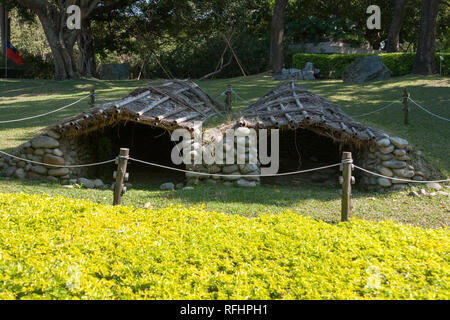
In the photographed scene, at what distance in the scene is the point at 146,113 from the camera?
367 inches

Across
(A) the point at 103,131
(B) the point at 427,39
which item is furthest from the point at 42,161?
(B) the point at 427,39

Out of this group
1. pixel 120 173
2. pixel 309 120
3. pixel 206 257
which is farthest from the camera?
pixel 309 120

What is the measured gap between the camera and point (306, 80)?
70.6 feet

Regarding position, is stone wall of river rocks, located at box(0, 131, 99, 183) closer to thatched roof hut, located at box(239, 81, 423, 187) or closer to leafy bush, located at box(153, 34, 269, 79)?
thatched roof hut, located at box(239, 81, 423, 187)

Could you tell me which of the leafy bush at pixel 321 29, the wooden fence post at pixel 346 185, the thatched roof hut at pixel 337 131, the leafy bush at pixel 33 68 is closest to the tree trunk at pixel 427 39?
the leafy bush at pixel 321 29

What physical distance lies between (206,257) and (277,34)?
19852 mm

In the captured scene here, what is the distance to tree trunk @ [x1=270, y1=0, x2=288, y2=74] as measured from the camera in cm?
2261

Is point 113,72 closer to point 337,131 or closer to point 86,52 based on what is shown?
point 86,52

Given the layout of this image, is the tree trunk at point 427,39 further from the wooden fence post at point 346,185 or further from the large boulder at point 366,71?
the wooden fence post at point 346,185

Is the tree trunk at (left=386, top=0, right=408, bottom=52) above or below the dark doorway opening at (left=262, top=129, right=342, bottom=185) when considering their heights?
above

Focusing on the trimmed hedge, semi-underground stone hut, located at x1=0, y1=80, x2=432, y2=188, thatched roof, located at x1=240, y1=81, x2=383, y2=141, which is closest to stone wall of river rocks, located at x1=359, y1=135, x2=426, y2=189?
semi-underground stone hut, located at x1=0, y1=80, x2=432, y2=188

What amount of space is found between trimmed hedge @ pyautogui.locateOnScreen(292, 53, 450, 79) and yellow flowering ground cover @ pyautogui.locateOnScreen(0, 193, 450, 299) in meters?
16.7

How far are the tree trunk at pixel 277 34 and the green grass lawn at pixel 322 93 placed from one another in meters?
1.02
